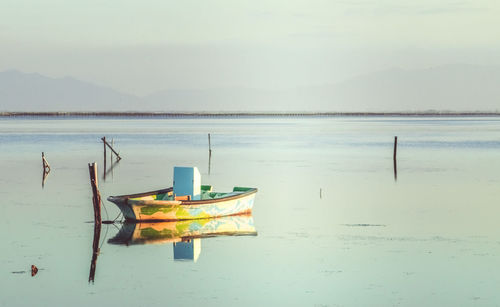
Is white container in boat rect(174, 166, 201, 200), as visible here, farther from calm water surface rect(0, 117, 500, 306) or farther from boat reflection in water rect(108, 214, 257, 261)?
calm water surface rect(0, 117, 500, 306)

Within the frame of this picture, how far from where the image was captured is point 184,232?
2309cm

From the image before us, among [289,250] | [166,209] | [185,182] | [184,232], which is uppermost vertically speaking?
[185,182]

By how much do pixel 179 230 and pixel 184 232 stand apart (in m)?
0.37

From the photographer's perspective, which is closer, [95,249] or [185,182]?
[95,249]

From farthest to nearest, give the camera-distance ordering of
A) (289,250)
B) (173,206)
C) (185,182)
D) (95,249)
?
(185,182), (173,206), (95,249), (289,250)

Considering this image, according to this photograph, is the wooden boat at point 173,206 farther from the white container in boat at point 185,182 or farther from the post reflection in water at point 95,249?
the post reflection in water at point 95,249

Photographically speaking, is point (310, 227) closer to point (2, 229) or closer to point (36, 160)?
point (2, 229)

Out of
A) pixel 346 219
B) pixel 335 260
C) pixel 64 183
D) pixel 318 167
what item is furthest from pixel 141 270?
pixel 318 167

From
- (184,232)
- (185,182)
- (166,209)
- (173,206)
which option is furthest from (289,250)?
(185,182)

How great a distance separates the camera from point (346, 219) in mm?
25766

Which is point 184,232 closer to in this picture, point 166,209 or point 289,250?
point 166,209

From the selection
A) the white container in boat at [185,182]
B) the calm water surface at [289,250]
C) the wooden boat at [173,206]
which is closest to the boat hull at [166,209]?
the wooden boat at [173,206]

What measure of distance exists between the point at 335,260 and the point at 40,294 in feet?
22.1

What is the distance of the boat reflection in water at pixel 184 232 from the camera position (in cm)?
2148
